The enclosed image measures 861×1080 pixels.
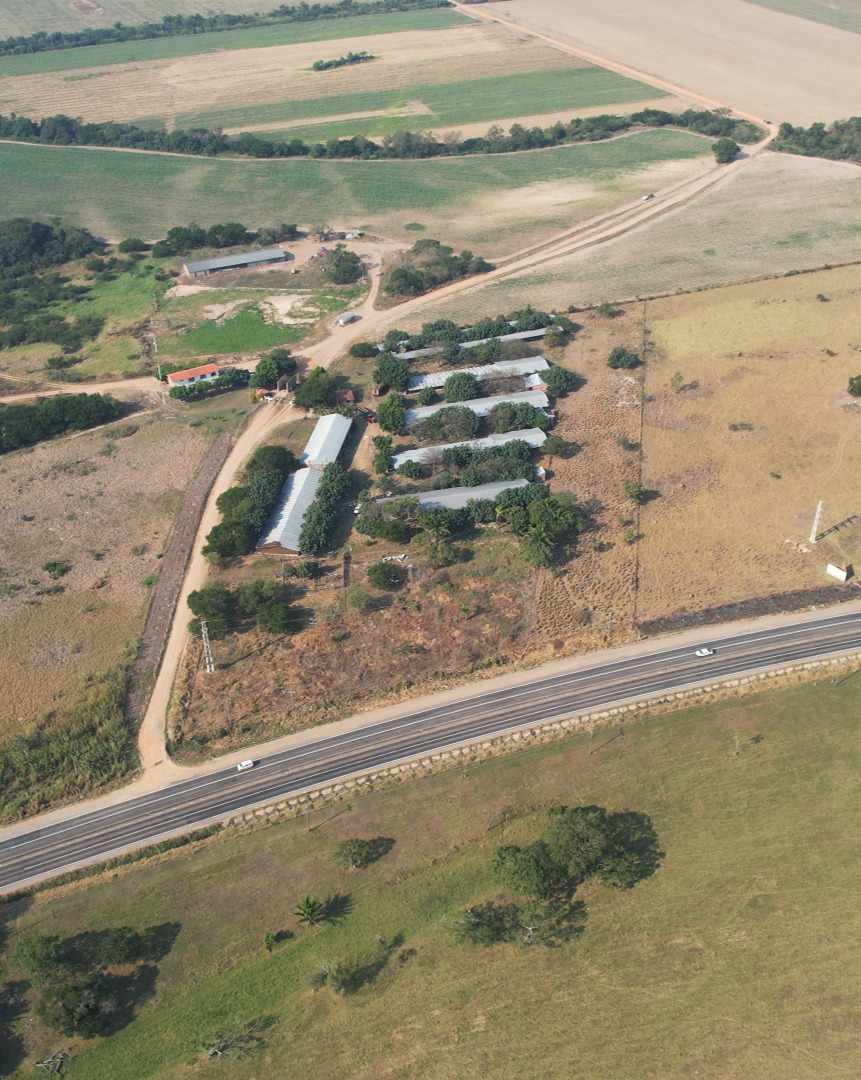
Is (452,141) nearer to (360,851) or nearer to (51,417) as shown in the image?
(51,417)

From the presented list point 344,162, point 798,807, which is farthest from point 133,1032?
point 344,162

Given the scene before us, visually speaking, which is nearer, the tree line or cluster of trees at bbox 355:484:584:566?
cluster of trees at bbox 355:484:584:566

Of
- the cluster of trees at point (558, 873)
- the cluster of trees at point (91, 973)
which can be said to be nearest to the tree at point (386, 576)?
the cluster of trees at point (558, 873)

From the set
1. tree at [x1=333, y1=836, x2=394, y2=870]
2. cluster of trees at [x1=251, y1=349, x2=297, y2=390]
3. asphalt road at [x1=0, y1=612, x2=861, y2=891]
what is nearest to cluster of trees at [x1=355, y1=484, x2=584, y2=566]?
asphalt road at [x1=0, y1=612, x2=861, y2=891]

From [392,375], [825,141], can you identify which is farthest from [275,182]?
[825,141]

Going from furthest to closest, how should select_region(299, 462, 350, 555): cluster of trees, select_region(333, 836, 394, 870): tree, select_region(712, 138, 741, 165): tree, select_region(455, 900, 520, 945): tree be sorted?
select_region(712, 138, 741, 165): tree, select_region(299, 462, 350, 555): cluster of trees, select_region(333, 836, 394, 870): tree, select_region(455, 900, 520, 945): tree

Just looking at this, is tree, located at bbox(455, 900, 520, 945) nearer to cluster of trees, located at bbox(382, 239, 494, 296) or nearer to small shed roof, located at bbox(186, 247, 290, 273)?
cluster of trees, located at bbox(382, 239, 494, 296)

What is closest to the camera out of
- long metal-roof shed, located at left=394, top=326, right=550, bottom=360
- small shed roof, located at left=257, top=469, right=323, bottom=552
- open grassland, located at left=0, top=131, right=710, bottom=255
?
small shed roof, located at left=257, top=469, right=323, bottom=552

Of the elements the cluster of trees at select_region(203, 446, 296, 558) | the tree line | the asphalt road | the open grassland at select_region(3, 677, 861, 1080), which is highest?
the tree line
